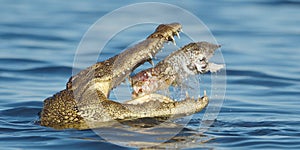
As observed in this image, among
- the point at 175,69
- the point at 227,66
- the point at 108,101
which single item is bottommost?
the point at 108,101

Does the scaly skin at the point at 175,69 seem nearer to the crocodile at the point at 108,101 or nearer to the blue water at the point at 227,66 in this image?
the crocodile at the point at 108,101

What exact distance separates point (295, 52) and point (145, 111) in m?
6.69

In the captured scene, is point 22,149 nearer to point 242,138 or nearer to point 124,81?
point 124,81

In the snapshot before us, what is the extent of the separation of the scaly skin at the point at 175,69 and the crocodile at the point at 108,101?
0.11 metres

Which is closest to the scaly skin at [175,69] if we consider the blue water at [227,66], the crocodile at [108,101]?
the crocodile at [108,101]

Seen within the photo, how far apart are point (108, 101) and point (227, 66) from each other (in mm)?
5219

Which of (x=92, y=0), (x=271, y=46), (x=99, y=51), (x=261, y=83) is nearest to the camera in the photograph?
(x=261, y=83)

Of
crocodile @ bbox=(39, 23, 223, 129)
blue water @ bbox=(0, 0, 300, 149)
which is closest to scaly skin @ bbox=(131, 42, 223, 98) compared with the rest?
crocodile @ bbox=(39, 23, 223, 129)

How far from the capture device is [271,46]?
14266 millimetres

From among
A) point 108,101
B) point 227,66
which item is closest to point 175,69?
point 108,101

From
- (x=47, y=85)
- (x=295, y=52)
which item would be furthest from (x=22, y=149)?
(x=295, y=52)

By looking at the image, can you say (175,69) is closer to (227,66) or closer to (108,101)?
(108,101)

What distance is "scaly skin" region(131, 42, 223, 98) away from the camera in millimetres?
7570

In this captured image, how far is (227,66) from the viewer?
12562 mm
